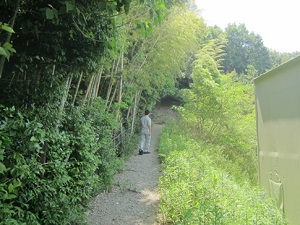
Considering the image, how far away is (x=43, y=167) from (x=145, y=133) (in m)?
6.15

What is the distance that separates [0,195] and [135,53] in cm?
609

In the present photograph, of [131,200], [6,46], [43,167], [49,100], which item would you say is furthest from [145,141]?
[6,46]

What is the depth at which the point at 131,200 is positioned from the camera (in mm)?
4805

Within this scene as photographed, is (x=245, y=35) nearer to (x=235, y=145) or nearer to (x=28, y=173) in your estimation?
(x=235, y=145)

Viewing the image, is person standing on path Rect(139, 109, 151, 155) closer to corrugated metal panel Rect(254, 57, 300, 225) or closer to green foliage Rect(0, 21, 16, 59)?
corrugated metal panel Rect(254, 57, 300, 225)

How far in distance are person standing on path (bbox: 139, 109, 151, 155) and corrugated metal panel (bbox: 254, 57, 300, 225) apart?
3.96 metres

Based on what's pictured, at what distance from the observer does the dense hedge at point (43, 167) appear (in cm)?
200

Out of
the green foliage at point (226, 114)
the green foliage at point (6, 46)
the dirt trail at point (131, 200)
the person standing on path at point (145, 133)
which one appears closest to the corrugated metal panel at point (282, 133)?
the dirt trail at point (131, 200)

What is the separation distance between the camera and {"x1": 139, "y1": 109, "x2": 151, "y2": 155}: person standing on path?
862cm

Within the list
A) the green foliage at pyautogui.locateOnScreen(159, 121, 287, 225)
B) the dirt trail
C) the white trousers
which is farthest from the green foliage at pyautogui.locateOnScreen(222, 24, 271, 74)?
the green foliage at pyautogui.locateOnScreen(159, 121, 287, 225)

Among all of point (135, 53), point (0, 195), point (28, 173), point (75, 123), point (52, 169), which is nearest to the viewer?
point (0, 195)

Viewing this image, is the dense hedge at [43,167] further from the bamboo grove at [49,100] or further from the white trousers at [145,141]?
the white trousers at [145,141]

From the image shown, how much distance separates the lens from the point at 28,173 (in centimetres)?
216

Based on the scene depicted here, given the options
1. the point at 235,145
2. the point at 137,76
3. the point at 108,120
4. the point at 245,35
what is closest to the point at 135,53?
the point at 137,76
